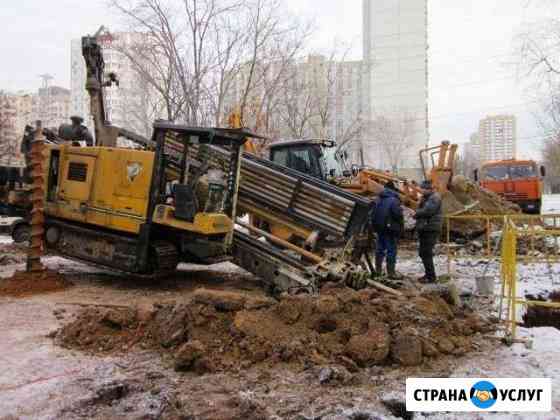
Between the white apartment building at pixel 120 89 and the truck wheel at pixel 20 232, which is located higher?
the white apartment building at pixel 120 89

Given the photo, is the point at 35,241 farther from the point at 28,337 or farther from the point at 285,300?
the point at 285,300

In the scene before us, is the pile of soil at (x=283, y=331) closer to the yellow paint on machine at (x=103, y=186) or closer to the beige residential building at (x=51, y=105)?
the yellow paint on machine at (x=103, y=186)

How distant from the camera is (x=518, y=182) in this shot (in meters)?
19.1

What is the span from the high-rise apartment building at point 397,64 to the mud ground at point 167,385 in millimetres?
40831

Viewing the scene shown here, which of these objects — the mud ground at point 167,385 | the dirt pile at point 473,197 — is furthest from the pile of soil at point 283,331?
the dirt pile at point 473,197

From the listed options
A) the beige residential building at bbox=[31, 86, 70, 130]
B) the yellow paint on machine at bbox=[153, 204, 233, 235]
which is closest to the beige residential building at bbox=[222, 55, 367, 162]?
the yellow paint on machine at bbox=[153, 204, 233, 235]

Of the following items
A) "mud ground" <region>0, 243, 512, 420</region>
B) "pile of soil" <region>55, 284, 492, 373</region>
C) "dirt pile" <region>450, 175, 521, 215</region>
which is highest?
"dirt pile" <region>450, 175, 521, 215</region>

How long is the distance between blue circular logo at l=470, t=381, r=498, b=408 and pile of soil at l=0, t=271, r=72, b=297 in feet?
20.9

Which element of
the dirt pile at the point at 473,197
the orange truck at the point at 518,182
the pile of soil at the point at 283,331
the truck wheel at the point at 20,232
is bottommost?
the pile of soil at the point at 283,331

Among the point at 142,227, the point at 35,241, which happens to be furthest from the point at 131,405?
the point at 35,241

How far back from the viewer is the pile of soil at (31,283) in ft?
25.0

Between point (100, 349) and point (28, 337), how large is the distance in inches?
40.1

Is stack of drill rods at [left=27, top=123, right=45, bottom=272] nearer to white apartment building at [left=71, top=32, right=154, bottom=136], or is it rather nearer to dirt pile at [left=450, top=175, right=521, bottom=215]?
white apartment building at [left=71, top=32, right=154, bottom=136]

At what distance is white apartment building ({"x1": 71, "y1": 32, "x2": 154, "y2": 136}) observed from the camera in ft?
60.6
